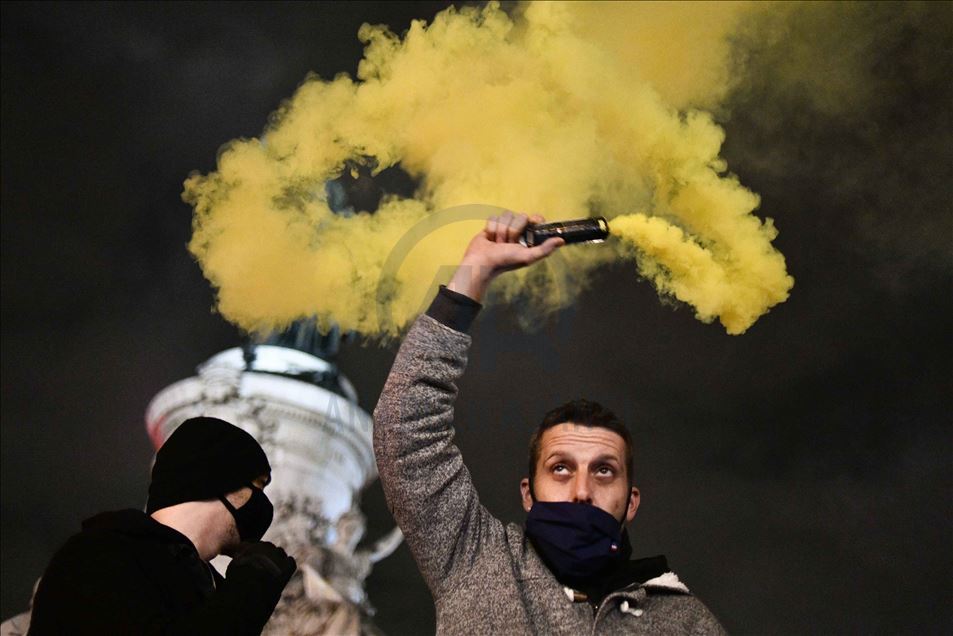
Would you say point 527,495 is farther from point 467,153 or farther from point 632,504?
point 467,153

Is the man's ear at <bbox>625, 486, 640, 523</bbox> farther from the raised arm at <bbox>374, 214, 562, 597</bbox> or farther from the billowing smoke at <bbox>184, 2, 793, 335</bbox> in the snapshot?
the billowing smoke at <bbox>184, 2, 793, 335</bbox>

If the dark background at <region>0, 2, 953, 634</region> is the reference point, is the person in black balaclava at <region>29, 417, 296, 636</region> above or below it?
below

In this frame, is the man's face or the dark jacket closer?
the dark jacket

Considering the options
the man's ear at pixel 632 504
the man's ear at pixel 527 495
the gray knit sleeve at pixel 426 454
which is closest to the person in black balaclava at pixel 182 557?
the gray knit sleeve at pixel 426 454

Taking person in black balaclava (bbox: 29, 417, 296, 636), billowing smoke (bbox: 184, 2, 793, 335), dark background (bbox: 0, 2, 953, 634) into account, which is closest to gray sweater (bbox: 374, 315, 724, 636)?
person in black balaclava (bbox: 29, 417, 296, 636)

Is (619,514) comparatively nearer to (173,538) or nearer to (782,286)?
(173,538)

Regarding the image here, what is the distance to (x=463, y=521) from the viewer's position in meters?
2.47

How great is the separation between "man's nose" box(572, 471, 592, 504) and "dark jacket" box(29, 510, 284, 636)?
83cm

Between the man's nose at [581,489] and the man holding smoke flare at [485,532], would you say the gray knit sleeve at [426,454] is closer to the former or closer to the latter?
the man holding smoke flare at [485,532]

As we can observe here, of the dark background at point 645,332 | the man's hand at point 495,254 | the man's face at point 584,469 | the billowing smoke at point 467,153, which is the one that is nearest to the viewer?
the man's hand at point 495,254

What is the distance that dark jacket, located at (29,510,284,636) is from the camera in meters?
2.26

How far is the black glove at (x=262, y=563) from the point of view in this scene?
2.48 m

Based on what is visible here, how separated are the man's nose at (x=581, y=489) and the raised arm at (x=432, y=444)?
0.27 m

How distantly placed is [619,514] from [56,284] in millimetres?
5658
